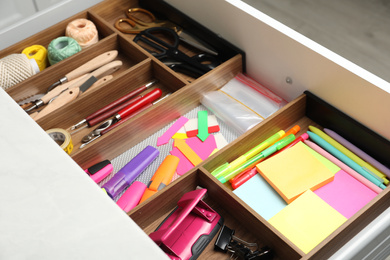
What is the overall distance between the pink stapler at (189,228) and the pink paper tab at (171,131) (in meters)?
0.24

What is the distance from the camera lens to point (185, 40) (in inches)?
61.6

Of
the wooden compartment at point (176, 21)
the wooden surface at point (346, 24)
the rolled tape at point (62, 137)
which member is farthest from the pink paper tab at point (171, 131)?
the wooden surface at point (346, 24)

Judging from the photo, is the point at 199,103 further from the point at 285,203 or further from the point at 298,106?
the point at 285,203

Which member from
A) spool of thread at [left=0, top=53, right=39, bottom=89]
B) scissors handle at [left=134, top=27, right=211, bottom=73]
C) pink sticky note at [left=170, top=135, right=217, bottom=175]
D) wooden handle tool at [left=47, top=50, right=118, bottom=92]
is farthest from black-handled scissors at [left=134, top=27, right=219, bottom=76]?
spool of thread at [left=0, top=53, right=39, bottom=89]

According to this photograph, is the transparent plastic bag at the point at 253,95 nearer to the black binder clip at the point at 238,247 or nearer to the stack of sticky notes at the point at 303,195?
the stack of sticky notes at the point at 303,195

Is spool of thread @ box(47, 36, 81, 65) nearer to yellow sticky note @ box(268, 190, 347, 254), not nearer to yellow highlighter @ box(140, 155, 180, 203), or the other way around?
yellow highlighter @ box(140, 155, 180, 203)

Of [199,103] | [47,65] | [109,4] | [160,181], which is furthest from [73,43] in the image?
[160,181]

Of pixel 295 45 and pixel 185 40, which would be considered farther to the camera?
pixel 185 40

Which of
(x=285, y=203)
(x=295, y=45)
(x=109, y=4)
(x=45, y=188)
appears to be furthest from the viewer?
(x=109, y=4)

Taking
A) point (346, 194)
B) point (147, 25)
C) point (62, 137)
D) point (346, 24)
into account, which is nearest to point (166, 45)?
point (147, 25)

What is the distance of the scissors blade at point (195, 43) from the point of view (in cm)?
152

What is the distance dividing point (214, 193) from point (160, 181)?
0.48 ft

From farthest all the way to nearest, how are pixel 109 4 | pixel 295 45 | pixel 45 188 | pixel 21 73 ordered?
pixel 109 4 < pixel 21 73 < pixel 295 45 < pixel 45 188

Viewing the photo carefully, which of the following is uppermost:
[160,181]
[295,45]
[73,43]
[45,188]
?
[45,188]
